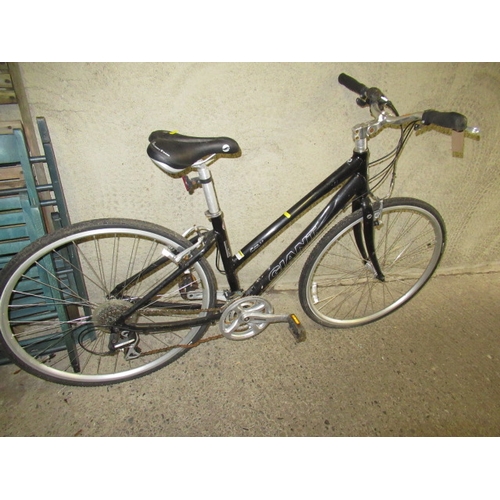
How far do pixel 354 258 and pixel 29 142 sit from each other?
2.08 m

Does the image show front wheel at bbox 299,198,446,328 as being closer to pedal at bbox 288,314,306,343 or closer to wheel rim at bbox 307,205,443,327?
wheel rim at bbox 307,205,443,327

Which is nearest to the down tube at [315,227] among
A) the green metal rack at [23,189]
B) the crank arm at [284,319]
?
the crank arm at [284,319]

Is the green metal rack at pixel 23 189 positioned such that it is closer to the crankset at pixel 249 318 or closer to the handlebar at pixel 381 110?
the crankset at pixel 249 318

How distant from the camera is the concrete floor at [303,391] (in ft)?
4.13

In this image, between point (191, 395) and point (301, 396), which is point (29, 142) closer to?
point (191, 395)

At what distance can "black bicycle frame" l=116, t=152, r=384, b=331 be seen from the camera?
1229 mm

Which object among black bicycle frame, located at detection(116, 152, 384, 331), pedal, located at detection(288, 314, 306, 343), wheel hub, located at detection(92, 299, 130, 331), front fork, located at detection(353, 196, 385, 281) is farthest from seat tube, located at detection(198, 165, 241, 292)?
front fork, located at detection(353, 196, 385, 281)

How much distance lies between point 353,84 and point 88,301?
68.4 inches

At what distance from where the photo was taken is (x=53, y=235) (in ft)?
3.54

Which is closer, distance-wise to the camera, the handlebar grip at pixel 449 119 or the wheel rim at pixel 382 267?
the handlebar grip at pixel 449 119

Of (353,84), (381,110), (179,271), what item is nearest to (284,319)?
(179,271)

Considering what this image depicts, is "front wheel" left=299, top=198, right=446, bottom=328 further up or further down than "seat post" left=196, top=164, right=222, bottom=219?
further down

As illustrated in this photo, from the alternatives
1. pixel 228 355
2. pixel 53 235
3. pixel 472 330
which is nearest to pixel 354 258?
pixel 472 330

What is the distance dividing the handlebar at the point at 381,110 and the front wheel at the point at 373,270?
72cm
